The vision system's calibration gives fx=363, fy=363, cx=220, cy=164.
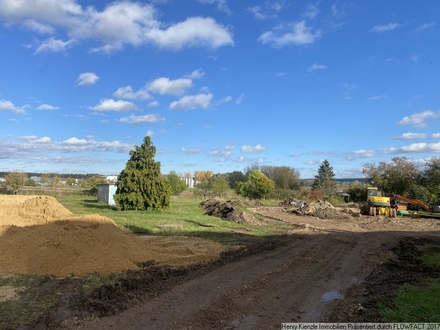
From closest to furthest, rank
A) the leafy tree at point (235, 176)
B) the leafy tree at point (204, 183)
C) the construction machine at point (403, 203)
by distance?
the construction machine at point (403, 203) < the leafy tree at point (204, 183) < the leafy tree at point (235, 176)

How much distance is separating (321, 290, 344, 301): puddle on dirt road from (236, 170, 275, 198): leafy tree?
47620 mm

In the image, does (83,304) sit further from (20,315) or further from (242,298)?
(242,298)

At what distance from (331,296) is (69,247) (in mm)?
6869

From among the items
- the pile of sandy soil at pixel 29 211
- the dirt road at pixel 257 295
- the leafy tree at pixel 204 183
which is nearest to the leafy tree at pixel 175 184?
the leafy tree at pixel 204 183

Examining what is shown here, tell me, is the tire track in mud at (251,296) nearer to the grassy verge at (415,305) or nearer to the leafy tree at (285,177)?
the grassy verge at (415,305)

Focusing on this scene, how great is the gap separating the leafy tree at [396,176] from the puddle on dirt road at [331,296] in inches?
1808

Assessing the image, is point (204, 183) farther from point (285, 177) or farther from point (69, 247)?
point (69, 247)

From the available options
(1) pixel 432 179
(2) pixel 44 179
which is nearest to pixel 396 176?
(1) pixel 432 179

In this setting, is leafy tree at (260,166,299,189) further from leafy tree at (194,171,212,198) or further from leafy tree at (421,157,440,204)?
leafy tree at (421,157,440,204)

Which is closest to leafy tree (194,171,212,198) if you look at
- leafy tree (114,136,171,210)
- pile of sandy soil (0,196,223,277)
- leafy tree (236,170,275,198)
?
leafy tree (236,170,275,198)

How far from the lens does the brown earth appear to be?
579 cm

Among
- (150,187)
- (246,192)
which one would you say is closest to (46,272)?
(150,187)

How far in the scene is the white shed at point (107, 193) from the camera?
37003 mm

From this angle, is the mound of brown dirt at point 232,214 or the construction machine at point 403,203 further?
the construction machine at point 403,203
